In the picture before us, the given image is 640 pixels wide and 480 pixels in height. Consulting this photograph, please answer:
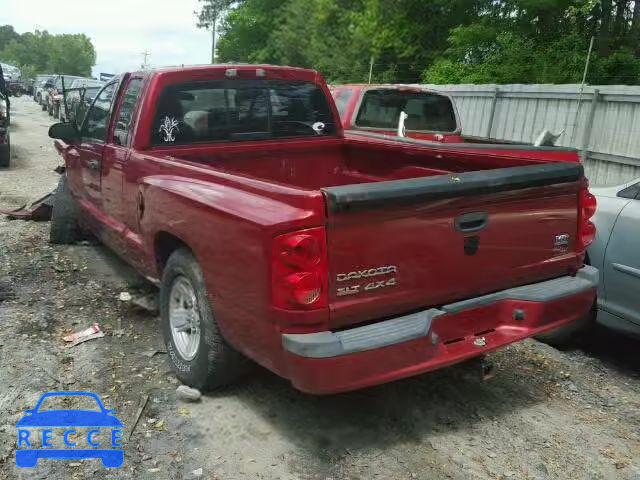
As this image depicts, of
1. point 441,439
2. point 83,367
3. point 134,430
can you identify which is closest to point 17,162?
point 83,367

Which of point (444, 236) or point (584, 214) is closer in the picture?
point (444, 236)

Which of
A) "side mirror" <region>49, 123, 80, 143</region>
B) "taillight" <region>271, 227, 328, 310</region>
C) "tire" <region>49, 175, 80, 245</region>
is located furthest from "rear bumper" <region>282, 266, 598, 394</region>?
"tire" <region>49, 175, 80, 245</region>

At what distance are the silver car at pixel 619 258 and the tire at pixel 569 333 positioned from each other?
12cm

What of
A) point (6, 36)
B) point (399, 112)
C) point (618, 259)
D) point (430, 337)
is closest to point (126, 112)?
point (430, 337)

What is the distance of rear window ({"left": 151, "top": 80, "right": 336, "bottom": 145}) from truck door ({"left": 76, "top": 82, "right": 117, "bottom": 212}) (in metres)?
0.78

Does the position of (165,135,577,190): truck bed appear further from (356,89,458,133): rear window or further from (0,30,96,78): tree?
(0,30,96,78): tree

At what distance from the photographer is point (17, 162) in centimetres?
1306

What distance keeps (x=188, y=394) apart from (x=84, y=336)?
1246mm

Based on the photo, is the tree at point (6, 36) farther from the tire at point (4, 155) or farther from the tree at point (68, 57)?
the tire at point (4, 155)

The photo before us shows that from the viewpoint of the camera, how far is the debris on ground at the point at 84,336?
4.35m

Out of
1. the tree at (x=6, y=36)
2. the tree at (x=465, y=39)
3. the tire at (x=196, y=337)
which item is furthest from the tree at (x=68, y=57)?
the tire at (x=196, y=337)

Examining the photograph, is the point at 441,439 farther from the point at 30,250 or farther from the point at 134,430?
the point at 30,250

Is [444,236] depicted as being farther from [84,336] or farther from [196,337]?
[84,336]

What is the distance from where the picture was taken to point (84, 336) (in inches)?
→ 174
